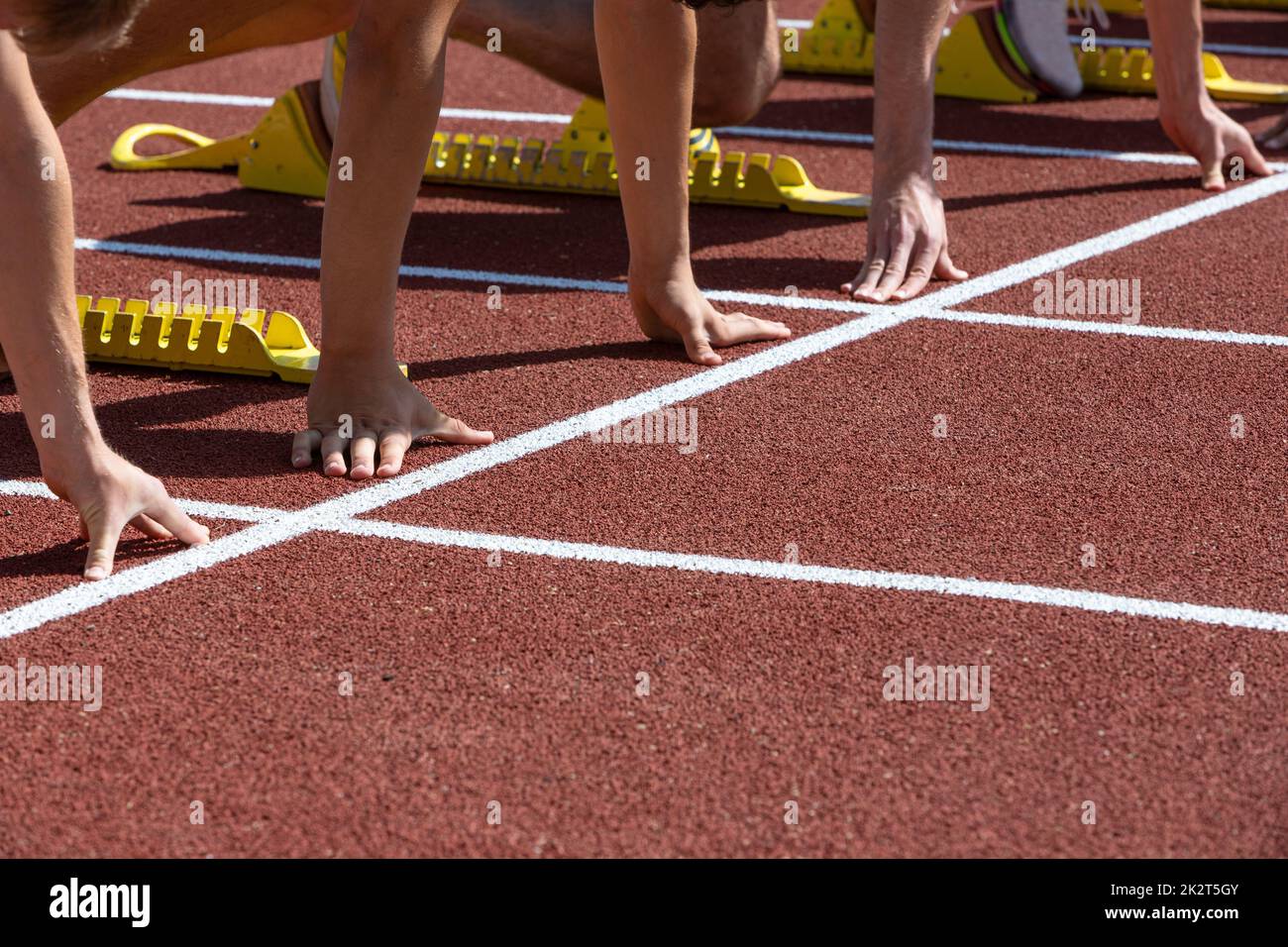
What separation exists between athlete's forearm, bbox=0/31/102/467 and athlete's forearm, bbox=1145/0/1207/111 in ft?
15.4

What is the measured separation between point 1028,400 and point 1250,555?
3.64 feet

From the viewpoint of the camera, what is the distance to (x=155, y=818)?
2832 mm

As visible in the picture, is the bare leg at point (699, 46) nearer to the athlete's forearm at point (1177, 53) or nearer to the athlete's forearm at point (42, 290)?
the athlete's forearm at point (1177, 53)

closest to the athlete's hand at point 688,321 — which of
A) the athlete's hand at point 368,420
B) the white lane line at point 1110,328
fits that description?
the white lane line at point 1110,328

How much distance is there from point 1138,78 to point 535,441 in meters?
5.92

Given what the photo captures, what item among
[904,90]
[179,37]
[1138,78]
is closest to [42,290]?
[179,37]

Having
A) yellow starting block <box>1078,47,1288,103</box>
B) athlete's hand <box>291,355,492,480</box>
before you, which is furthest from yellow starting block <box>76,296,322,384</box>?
yellow starting block <box>1078,47,1288,103</box>

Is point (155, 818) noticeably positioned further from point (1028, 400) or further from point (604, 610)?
point (1028, 400)

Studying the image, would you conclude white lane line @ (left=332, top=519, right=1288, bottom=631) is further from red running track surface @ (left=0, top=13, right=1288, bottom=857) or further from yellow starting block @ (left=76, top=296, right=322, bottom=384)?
yellow starting block @ (left=76, top=296, right=322, bottom=384)

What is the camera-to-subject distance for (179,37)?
13.8 feet

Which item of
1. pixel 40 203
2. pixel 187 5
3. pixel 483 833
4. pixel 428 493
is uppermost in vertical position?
pixel 187 5

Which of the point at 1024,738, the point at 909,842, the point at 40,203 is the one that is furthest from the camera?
the point at 40,203

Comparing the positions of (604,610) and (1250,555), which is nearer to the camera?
(604,610)

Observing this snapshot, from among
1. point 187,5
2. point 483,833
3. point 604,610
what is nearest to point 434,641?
point 604,610
